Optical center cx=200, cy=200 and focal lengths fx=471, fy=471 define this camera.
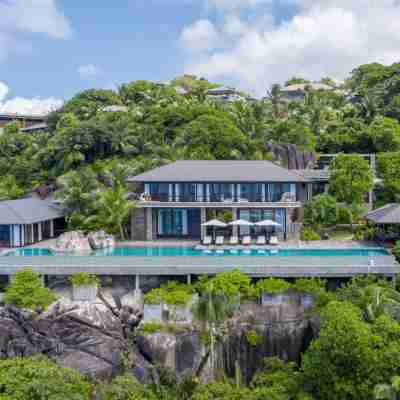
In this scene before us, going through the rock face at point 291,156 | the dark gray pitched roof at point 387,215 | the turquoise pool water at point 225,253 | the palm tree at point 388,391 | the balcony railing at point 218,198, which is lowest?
the palm tree at point 388,391

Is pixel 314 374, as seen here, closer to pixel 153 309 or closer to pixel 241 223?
pixel 153 309

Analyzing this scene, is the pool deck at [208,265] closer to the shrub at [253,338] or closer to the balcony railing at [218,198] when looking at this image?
the shrub at [253,338]

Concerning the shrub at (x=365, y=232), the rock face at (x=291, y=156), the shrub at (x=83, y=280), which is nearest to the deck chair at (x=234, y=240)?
the shrub at (x=365, y=232)

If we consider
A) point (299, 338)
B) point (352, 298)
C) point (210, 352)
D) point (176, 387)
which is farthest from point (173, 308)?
point (352, 298)

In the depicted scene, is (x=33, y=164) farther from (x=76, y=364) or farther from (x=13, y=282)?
(x=76, y=364)

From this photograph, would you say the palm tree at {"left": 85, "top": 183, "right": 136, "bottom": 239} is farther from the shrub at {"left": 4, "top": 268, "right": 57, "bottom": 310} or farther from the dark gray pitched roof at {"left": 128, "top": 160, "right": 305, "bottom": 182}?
the shrub at {"left": 4, "top": 268, "right": 57, "bottom": 310}

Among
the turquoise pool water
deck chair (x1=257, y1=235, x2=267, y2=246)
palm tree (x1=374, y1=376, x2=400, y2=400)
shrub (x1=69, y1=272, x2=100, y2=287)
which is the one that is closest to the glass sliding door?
the turquoise pool water

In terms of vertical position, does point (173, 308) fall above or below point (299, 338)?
above
